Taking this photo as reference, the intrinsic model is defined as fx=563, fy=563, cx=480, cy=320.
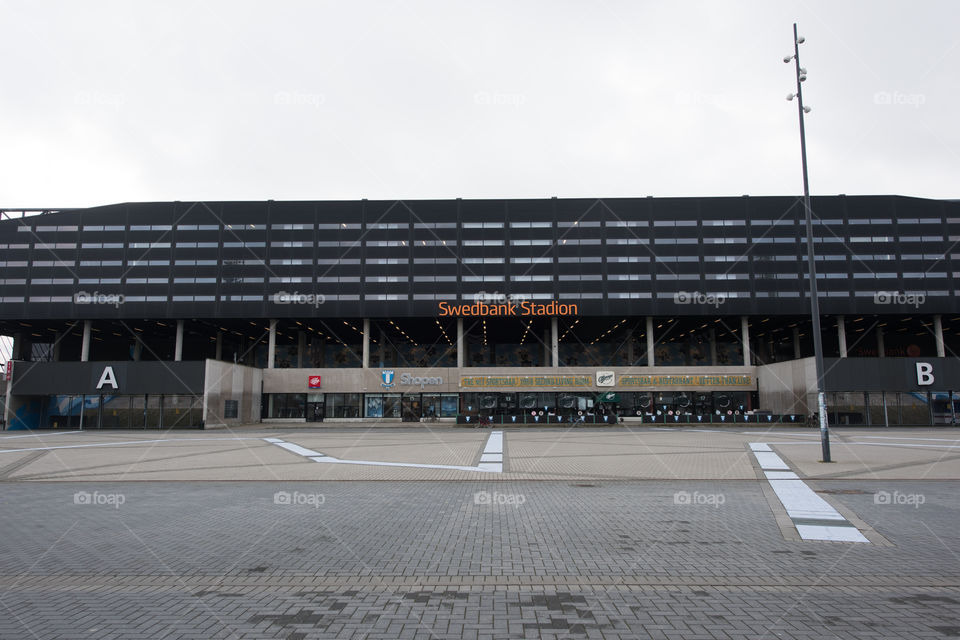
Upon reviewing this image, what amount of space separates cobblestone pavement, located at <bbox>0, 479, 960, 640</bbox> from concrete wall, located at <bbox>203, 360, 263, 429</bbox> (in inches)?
1445

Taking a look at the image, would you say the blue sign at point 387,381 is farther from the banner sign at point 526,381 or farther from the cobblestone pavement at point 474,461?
the cobblestone pavement at point 474,461

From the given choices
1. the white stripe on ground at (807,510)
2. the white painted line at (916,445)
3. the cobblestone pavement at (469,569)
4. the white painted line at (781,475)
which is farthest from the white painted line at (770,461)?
the white painted line at (916,445)

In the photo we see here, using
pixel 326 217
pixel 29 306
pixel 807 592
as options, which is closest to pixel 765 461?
pixel 807 592

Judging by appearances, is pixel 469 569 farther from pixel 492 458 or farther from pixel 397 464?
pixel 492 458

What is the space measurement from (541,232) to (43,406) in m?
48.8

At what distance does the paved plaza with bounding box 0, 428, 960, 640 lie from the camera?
215 inches

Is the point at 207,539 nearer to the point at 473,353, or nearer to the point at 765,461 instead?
the point at 765,461

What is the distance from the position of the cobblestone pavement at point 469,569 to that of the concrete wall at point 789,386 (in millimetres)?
37834

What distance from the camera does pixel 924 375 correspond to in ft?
147

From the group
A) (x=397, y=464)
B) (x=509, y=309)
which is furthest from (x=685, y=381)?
(x=397, y=464)

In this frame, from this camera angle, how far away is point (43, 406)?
49188 millimetres

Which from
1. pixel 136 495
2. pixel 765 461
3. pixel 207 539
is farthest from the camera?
pixel 765 461

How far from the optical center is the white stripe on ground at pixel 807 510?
8.85 meters

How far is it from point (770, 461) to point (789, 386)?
3523 centimetres
